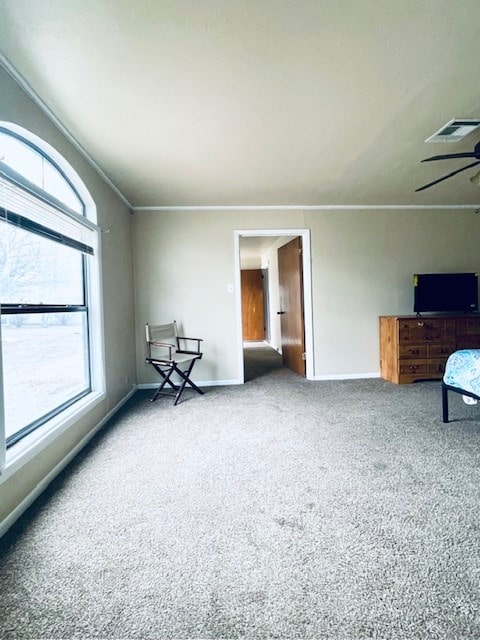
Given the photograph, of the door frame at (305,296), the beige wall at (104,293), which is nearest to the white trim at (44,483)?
the beige wall at (104,293)

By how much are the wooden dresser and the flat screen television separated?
265mm

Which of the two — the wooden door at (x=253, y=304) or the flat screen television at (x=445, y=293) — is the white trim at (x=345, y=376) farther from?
the wooden door at (x=253, y=304)

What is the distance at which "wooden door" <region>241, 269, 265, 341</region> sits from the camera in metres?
8.70

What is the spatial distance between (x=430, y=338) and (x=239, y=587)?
370 centimetres

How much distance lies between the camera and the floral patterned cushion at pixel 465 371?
2.40m

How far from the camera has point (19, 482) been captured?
5.34 feet

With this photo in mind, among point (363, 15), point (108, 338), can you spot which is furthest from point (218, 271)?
point (363, 15)

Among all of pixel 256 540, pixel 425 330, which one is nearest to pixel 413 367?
pixel 425 330

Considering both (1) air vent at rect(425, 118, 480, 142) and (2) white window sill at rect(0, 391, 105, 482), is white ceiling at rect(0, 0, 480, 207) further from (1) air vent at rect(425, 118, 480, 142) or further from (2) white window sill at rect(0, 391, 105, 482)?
(2) white window sill at rect(0, 391, 105, 482)

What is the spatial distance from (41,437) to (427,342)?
4046 millimetres

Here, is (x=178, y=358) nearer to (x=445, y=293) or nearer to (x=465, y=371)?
(x=465, y=371)

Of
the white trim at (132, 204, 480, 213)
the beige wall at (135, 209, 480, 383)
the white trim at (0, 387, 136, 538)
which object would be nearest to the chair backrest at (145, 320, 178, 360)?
the beige wall at (135, 209, 480, 383)

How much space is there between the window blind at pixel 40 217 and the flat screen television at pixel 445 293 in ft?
12.8

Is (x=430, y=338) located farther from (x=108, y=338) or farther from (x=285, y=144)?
(x=108, y=338)
